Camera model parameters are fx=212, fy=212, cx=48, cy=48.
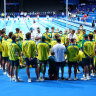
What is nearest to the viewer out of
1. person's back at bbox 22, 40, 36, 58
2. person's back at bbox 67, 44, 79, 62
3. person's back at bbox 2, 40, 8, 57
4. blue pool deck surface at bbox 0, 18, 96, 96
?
blue pool deck surface at bbox 0, 18, 96, 96

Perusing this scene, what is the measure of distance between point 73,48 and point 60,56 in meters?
0.42

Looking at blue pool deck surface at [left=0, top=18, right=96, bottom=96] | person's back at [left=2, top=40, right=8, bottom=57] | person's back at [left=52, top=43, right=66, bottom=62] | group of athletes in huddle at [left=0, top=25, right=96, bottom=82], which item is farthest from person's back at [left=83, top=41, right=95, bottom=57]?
person's back at [left=2, top=40, right=8, bottom=57]

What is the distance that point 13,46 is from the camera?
565cm

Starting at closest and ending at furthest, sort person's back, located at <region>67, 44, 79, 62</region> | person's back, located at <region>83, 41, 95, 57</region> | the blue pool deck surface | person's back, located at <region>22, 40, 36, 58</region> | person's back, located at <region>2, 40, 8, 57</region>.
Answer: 1. the blue pool deck surface
2. person's back, located at <region>22, 40, 36, 58</region>
3. person's back, located at <region>67, 44, 79, 62</region>
4. person's back, located at <region>83, 41, 95, 57</region>
5. person's back, located at <region>2, 40, 8, 57</region>

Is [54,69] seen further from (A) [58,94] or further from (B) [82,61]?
(A) [58,94]

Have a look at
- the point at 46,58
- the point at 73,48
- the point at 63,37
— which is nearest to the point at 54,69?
the point at 46,58

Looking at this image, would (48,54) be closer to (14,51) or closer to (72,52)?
(72,52)

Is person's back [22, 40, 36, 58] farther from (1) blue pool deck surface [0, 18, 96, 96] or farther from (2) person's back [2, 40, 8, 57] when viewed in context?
(2) person's back [2, 40, 8, 57]

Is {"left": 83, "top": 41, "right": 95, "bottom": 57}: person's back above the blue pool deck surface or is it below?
above

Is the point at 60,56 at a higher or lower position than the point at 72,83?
higher

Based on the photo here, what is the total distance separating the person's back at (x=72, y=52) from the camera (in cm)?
578

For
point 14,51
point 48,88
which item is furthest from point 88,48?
point 14,51

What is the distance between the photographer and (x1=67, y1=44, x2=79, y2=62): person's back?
5777 mm

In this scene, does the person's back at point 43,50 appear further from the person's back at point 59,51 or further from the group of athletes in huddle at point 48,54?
the person's back at point 59,51
